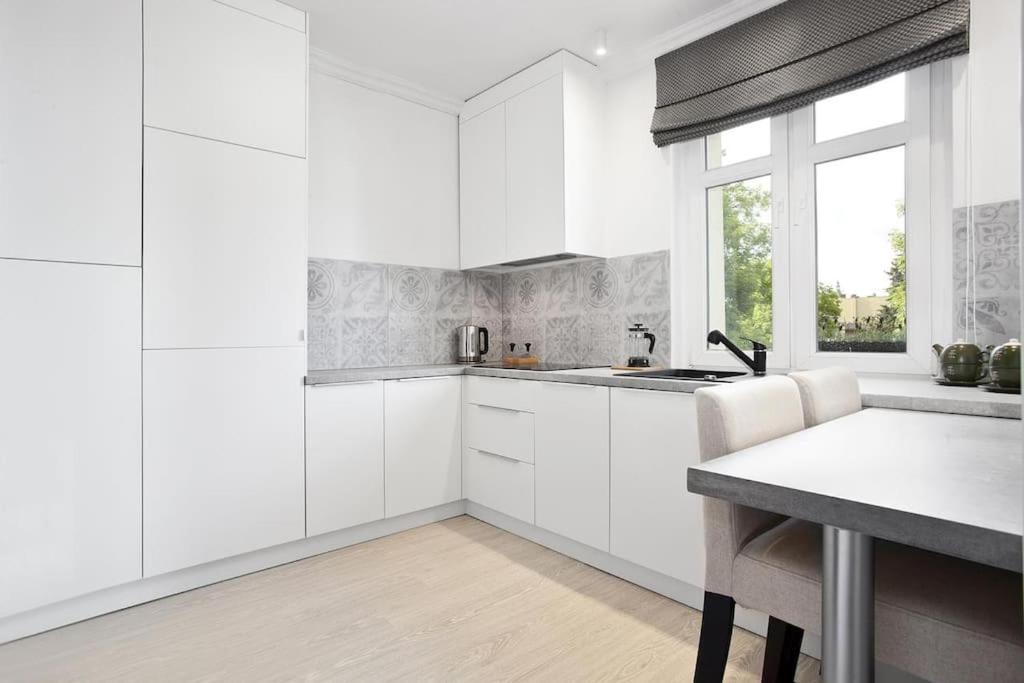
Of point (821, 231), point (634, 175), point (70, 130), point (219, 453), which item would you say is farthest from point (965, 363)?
point (70, 130)

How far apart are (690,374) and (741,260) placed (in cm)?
60

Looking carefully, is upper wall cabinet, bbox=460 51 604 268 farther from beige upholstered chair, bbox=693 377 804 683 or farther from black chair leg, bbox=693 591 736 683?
black chair leg, bbox=693 591 736 683

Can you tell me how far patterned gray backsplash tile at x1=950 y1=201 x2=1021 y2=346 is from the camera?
1.73 meters

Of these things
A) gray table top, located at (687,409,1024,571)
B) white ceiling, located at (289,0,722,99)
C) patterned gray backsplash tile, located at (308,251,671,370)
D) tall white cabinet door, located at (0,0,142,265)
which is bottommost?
gray table top, located at (687,409,1024,571)

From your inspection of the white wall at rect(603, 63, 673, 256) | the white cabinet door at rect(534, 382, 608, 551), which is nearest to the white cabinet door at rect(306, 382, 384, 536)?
the white cabinet door at rect(534, 382, 608, 551)

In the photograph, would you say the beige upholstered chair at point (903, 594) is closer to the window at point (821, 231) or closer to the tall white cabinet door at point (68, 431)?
the window at point (821, 231)

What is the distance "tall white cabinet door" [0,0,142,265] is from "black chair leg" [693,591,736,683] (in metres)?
2.27

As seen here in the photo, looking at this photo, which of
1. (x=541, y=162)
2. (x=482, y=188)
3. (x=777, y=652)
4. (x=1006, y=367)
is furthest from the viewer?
(x=482, y=188)

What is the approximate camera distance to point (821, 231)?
2312 millimetres

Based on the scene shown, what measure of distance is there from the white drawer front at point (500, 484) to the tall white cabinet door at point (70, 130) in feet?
6.14

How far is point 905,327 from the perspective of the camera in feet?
6.78

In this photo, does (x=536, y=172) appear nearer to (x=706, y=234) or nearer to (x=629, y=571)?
(x=706, y=234)

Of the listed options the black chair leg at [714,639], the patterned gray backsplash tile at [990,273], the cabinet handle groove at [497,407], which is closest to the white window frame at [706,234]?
the patterned gray backsplash tile at [990,273]

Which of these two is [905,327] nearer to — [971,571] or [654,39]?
[971,571]
